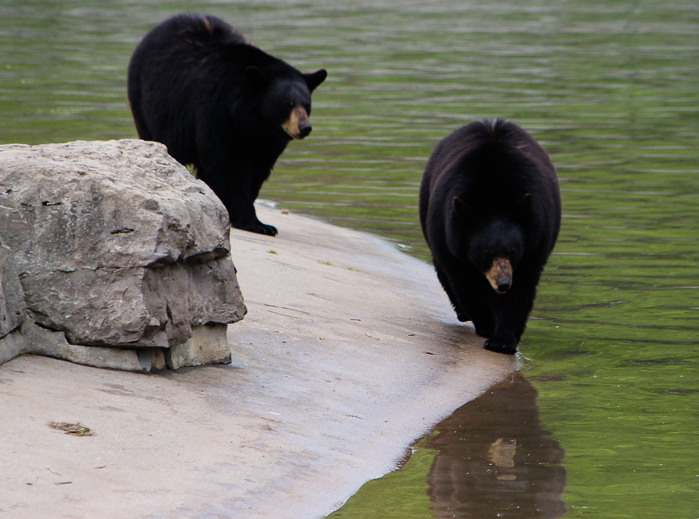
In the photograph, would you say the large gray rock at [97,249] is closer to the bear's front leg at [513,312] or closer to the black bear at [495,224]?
the black bear at [495,224]

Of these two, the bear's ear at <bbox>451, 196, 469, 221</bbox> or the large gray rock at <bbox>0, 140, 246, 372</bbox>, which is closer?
the large gray rock at <bbox>0, 140, 246, 372</bbox>

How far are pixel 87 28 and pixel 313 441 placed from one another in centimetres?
2815

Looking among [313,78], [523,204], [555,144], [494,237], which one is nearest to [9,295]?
[494,237]

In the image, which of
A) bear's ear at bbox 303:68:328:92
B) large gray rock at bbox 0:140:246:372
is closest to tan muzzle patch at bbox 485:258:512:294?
large gray rock at bbox 0:140:246:372

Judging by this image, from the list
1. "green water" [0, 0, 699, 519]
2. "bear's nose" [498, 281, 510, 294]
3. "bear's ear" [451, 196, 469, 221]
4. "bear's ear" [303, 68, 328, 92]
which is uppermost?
"bear's ear" [303, 68, 328, 92]

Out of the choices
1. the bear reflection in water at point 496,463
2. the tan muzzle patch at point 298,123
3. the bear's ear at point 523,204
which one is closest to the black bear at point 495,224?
the bear's ear at point 523,204

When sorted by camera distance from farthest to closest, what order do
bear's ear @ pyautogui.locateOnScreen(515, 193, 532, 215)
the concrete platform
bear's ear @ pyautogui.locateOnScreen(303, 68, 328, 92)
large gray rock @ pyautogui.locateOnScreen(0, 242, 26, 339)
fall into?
bear's ear @ pyautogui.locateOnScreen(303, 68, 328, 92) < bear's ear @ pyautogui.locateOnScreen(515, 193, 532, 215) < large gray rock @ pyautogui.locateOnScreen(0, 242, 26, 339) < the concrete platform

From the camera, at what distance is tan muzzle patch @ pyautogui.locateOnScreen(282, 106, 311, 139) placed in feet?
28.6

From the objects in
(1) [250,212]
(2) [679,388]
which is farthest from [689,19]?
(2) [679,388]

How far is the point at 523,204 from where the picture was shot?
6426 millimetres

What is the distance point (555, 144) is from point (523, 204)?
7954mm

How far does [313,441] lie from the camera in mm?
4605

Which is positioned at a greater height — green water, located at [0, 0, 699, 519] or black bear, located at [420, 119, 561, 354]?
black bear, located at [420, 119, 561, 354]

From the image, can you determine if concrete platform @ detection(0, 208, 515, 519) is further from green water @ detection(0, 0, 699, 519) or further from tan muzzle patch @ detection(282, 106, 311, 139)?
tan muzzle patch @ detection(282, 106, 311, 139)
